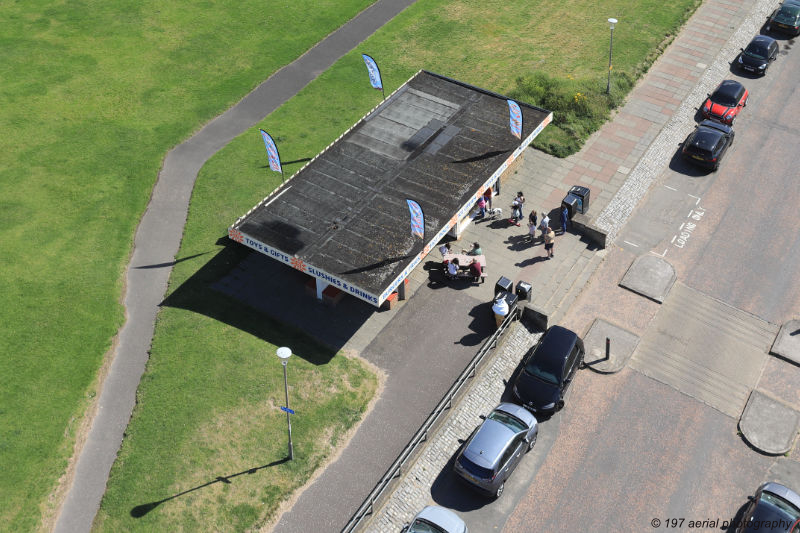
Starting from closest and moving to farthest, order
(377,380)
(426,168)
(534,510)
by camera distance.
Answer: (534,510)
(377,380)
(426,168)

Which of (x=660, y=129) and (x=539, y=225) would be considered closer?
(x=539, y=225)

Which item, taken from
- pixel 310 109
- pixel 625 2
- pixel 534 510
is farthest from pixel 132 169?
pixel 625 2

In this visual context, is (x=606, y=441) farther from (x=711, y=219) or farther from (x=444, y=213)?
(x=711, y=219)

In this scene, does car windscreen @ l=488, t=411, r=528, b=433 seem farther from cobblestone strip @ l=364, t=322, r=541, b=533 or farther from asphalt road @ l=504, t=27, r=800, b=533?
asphalt road @ l=504, t=27, r=800, b=533

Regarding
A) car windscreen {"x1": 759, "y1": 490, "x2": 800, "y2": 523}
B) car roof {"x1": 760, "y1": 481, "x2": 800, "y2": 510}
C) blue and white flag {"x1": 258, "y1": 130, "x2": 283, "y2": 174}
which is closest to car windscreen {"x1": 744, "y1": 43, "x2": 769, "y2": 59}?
car roof {"x1": 760, "y1": 481, "x2": 800, "y2": 510}

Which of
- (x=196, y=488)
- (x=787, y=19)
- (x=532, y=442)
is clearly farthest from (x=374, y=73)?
(x=787, y=19)

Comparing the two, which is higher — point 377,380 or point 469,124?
point 469,124
